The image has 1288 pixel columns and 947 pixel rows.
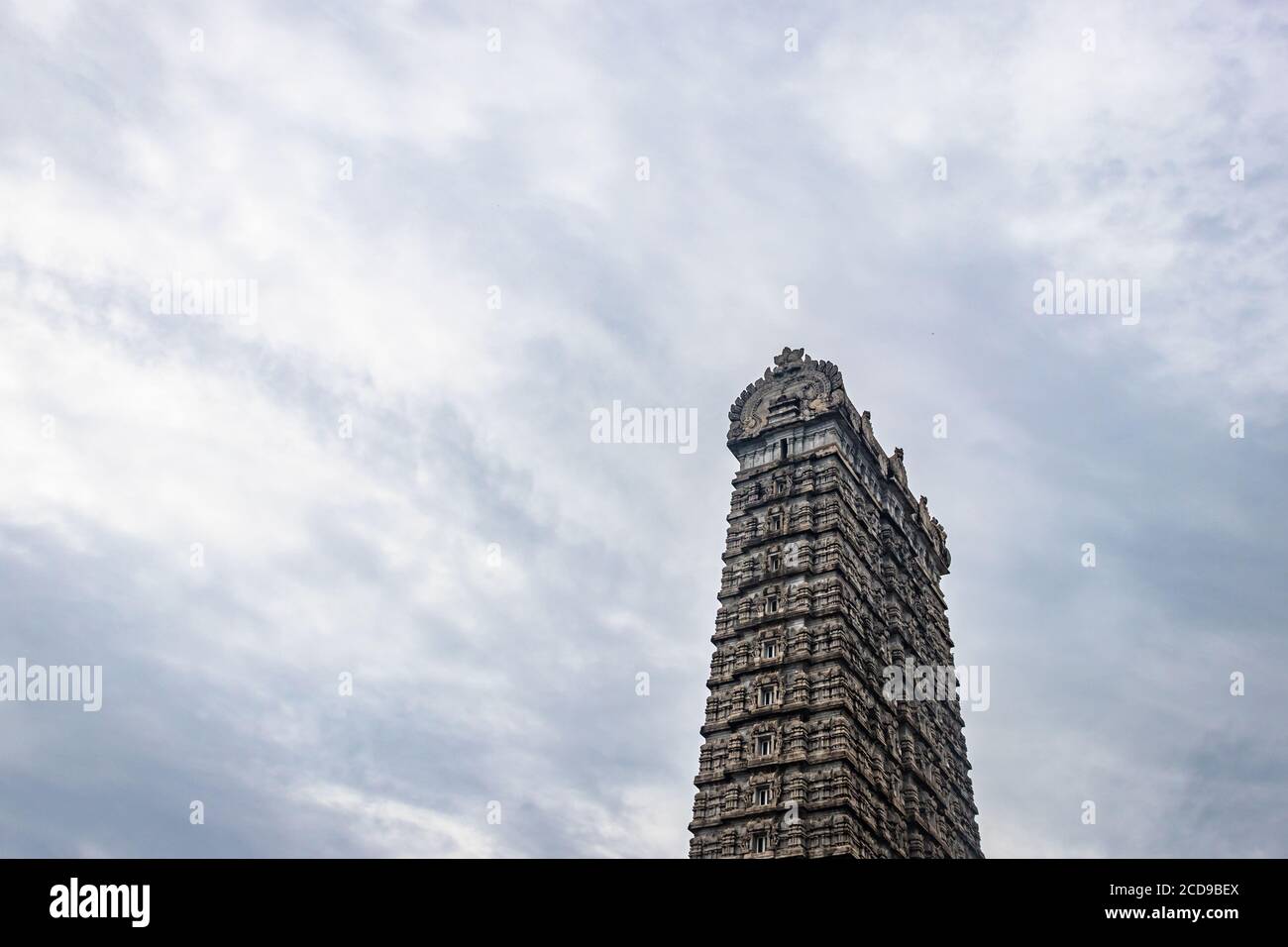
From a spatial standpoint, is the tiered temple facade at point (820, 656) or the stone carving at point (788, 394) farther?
the stone carving at point (788, 394)

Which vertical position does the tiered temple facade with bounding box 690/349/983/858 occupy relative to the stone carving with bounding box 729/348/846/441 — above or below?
below

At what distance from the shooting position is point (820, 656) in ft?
194

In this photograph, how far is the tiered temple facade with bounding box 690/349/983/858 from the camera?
180ft

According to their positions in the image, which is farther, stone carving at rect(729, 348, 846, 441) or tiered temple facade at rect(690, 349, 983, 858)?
stone carving at rect(729, 348, 846, 441)

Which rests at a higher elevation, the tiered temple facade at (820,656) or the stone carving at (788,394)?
the stone carving at (788,394)

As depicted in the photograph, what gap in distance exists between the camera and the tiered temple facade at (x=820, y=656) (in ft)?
180

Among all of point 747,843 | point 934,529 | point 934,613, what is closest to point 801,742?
point 747,843

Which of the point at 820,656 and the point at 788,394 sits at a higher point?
the point at 788,394

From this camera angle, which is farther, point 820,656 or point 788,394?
point 788,394
